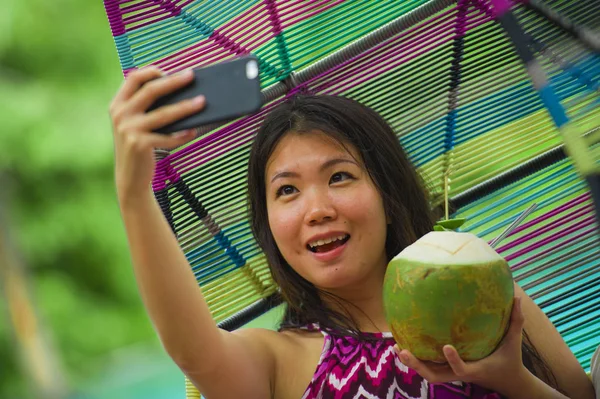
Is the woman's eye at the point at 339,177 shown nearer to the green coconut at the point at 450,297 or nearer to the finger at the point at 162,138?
the green coconut at the point at 450,297

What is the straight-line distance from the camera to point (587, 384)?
7.32 feet

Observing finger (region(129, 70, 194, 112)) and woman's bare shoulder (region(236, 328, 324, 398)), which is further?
woman's bare shoulder (region(236, 328, 324, 398))

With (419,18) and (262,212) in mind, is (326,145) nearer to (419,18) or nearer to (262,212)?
(262,212)

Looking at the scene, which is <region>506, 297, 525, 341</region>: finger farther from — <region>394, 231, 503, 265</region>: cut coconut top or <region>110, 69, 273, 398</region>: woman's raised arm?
<region>110, 69, 273, 398</region>: woman's raised arm

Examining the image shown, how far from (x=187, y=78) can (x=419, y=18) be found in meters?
0.95

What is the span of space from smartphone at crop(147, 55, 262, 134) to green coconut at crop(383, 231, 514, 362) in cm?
47

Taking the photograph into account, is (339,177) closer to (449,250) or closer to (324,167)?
(324,167)

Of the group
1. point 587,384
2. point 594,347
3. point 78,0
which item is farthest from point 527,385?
point 78,0

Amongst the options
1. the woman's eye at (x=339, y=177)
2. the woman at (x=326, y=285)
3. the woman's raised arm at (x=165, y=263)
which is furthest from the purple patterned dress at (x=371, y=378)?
the woman's eye at (x=339, y=177)

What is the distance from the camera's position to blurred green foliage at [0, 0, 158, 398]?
8023 millimetres

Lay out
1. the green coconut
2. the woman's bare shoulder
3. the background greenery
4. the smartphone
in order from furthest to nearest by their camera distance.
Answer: the background greenery < the woman's bare shoulder < the green coconut < the smartphone

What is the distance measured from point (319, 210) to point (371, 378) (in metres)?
0.40

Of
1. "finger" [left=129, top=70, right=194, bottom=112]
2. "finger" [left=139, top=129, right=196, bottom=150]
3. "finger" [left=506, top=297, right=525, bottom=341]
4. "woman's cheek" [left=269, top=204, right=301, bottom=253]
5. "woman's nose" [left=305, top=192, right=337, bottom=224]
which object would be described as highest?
"finger" [left=129, top=70, right=194, bottom=112]

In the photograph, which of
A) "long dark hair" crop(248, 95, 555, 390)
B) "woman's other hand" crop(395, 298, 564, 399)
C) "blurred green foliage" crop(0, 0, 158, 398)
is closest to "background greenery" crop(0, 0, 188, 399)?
"blurred green foliage" crop(0, 0, 158, 398)
